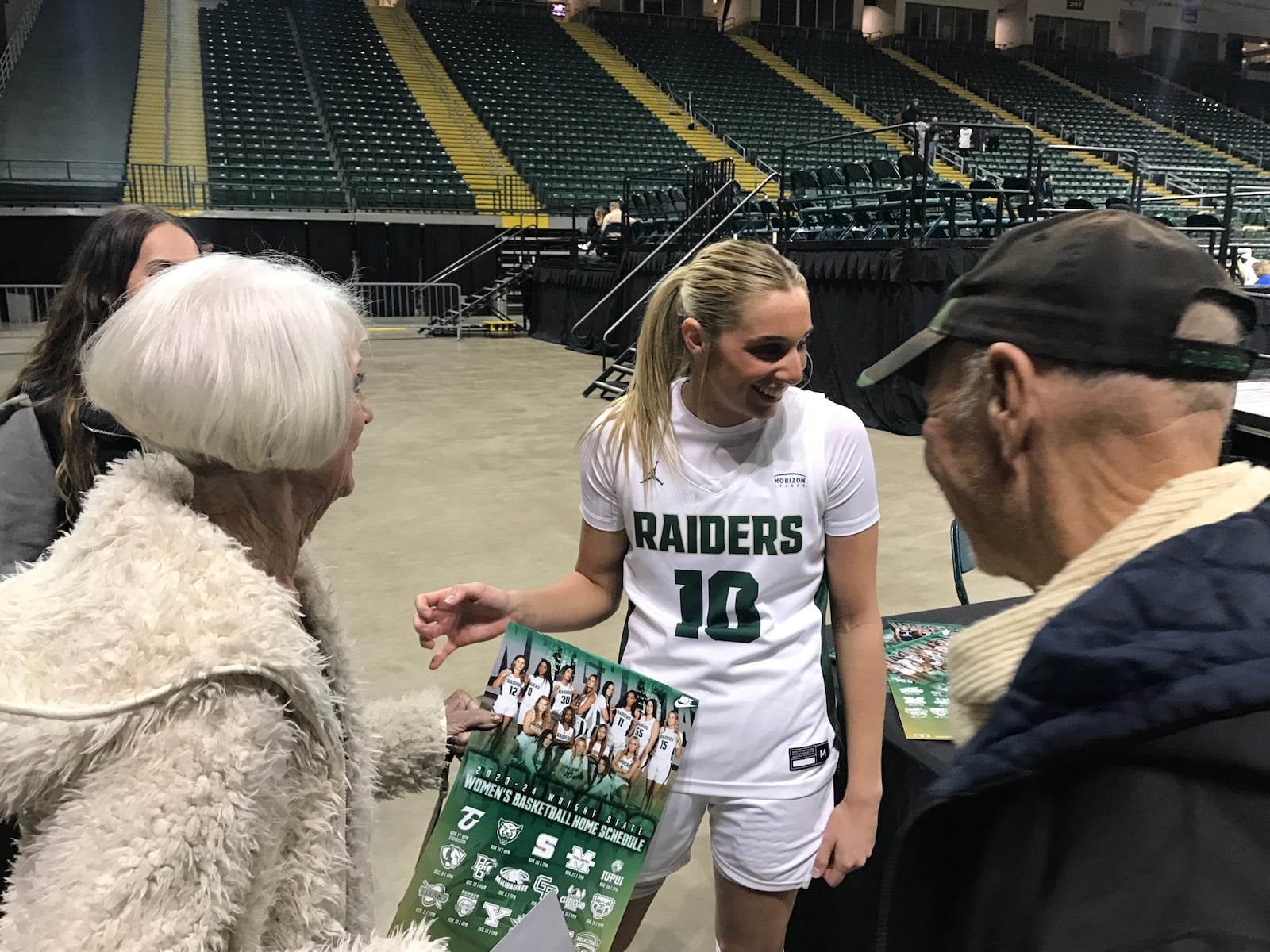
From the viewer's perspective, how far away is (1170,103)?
25859 mm

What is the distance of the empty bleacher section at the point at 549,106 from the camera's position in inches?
731

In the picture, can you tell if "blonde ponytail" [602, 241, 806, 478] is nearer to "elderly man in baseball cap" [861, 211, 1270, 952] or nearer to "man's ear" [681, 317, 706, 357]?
"man's ear" [681, 317, 706, 357]

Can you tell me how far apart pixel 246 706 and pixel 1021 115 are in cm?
2714

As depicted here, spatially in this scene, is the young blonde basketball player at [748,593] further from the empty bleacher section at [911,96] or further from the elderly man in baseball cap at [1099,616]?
the empty bleacher section at [911,96]

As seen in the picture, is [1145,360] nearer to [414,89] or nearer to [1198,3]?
[414,89]

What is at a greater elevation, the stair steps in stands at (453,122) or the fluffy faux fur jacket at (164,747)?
the stair steps in stands at (453,122)

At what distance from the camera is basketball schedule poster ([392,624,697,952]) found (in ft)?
4.22

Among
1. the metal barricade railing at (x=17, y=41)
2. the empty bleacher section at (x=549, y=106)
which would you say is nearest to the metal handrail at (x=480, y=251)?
the empty bleacher section at (x=549, y=106)

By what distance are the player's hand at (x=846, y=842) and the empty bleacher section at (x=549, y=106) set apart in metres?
17.1

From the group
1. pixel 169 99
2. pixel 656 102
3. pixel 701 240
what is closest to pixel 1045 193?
pixel 701 240

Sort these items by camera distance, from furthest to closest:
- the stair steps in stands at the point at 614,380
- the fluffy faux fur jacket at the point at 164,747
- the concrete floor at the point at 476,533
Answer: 1. the stair steps in stands at the point at 614,380
2. the concrete floor at the point at 476,533
3. the fluffy faux fur jacket at the point at 164,747

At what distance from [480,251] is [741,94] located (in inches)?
422

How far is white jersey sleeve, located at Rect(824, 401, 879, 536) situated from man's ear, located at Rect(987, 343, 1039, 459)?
2.29 ft

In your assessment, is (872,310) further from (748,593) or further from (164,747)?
(164,747)
